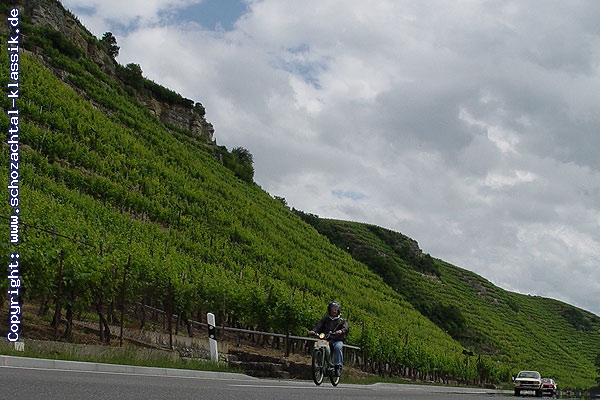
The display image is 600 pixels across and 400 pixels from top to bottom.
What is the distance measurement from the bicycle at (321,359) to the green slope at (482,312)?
54246mm

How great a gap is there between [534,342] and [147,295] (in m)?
89.9

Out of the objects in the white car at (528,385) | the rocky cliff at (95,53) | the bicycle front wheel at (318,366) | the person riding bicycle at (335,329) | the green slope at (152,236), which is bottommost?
the white car at (528,385)

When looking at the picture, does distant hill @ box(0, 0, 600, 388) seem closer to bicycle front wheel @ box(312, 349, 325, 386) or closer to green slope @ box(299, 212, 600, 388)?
green slope @ box(299, 212, 600, 388)

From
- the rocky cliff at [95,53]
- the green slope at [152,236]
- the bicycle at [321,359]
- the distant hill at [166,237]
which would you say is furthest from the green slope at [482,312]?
the bicycle at [321,359]

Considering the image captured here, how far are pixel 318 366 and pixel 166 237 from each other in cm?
2445

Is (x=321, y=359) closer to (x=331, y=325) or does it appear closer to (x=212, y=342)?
(x=331, y=325)

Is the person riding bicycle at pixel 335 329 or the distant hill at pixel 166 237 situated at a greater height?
the distant hill at pixel 166 237

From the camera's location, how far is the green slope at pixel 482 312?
8519 cm

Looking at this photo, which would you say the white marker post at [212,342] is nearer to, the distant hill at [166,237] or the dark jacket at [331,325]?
the distant hill at [166,237]

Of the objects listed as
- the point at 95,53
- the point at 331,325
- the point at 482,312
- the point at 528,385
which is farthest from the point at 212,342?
the point at 482,312

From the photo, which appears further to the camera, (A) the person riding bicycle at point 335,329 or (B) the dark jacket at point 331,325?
(B) the dark jacket at point 331,325

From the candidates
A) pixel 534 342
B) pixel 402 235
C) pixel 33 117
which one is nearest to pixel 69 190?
pixel 33 117

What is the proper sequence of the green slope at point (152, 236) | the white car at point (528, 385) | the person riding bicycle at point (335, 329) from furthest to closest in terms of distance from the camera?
the white car at point (528, 385) → the green slope at point (152, 236) → the person riding bicycle at point (335, 329)

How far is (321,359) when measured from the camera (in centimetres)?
1402
